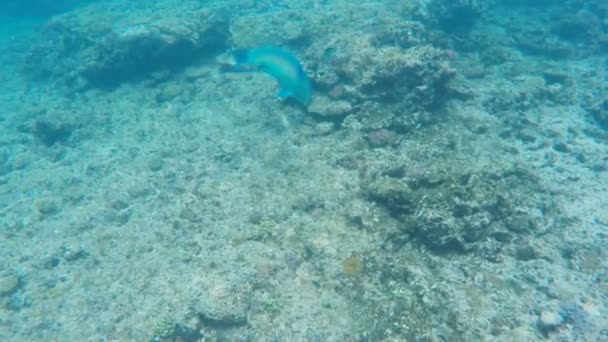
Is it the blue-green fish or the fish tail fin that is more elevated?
the fish tail fin

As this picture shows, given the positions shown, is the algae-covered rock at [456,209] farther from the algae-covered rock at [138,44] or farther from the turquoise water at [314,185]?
the algae-covered rock at [138,44]

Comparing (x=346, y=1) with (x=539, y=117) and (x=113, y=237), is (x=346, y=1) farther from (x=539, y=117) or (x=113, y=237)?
(x=113, y=237)

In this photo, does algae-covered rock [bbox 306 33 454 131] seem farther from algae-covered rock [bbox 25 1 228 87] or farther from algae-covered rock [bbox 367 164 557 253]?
algae-covered rock [bbox 25 1 228 87]

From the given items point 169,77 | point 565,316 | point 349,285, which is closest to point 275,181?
point 349,285

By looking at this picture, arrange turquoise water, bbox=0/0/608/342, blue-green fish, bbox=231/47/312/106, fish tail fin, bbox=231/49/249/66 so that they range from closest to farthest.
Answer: turquoise water, bbox=0/0/608/342 < fish tail fin, bbox=231/49/249/66 < blue-green fish, bbox=231/47/312/106

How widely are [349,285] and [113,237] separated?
14.9 ft

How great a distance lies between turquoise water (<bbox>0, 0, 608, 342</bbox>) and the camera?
531 cm

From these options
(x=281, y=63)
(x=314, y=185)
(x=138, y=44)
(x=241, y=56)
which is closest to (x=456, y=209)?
(x=314, y=185)

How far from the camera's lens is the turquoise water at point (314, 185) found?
5.31 m

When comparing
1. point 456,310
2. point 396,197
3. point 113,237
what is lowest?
point 113,237

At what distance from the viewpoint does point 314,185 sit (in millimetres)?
7129

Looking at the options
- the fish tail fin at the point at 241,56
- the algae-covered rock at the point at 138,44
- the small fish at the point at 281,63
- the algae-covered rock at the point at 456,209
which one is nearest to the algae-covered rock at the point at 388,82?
the algae-covered rock at the point at 456,209

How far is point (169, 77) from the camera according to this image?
11.8m

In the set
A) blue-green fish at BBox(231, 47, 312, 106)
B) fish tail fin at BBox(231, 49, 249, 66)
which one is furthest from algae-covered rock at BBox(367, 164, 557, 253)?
fish tail fin at BBox(231, 49, 249, 66)
